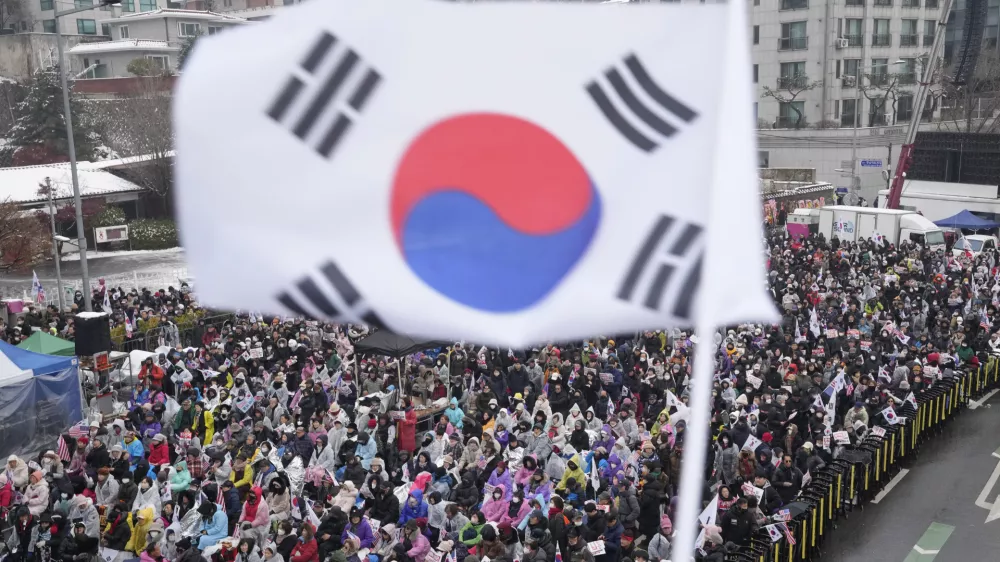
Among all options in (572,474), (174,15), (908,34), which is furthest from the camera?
(174,15)

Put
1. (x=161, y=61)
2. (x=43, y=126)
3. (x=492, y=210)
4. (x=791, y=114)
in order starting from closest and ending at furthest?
(x=492, y=210) → (x=43, y=126) → (x=161, y=61) → (x=791, y=114)

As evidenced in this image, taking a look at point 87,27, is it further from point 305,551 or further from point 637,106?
point 637,106

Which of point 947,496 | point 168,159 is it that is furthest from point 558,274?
point 168,159

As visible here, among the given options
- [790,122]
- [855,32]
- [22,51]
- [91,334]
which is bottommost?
[91,334]

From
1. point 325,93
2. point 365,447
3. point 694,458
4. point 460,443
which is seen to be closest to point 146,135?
point 365,447

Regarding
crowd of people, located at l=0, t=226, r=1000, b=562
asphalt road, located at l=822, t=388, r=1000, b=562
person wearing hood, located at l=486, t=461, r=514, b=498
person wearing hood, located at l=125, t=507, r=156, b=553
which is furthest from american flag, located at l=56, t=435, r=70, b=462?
asphalt road, located at l=822, t=388, r=1000, b=562

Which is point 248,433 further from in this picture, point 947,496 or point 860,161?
point 860,161
